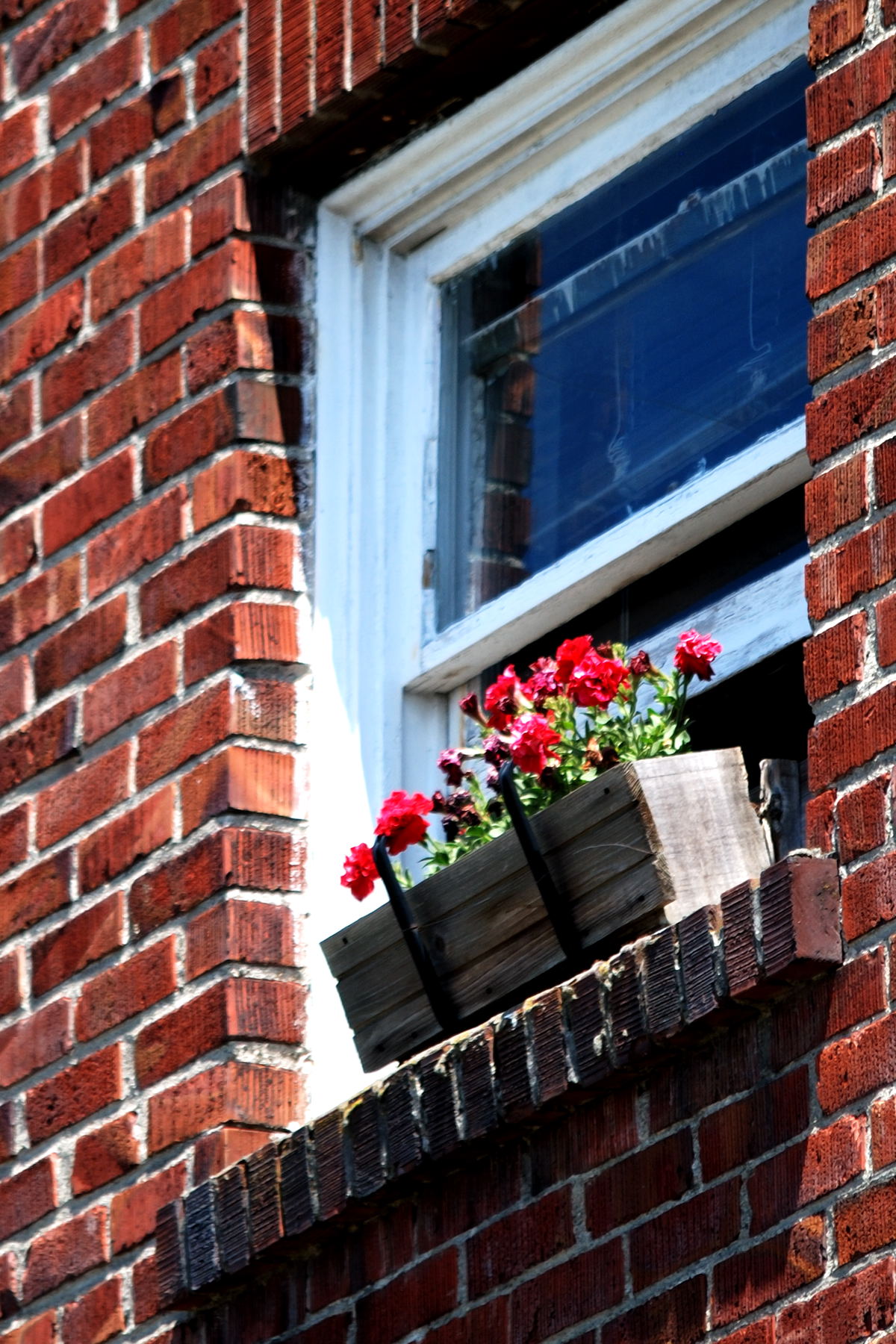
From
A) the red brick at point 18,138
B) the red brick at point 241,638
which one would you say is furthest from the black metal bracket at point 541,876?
the red brick at point 18,138

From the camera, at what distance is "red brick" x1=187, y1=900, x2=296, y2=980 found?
422 centimetres

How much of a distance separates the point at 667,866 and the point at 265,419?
50.6 inches

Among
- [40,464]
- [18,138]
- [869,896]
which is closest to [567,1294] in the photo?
[869,896]

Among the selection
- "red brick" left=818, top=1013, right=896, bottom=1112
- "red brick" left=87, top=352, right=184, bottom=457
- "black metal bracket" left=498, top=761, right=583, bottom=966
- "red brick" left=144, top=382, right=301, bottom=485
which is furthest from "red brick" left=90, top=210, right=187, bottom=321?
"red brick" left=818, top=1013, right=896, bottom=1112

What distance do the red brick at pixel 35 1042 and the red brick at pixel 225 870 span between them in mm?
224

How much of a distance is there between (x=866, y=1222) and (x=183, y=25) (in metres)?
2.56

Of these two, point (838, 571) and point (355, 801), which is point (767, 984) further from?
point (355, 801)

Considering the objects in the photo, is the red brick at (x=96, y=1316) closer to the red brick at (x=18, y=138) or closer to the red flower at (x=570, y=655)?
the red flower at (x=570, y=655)

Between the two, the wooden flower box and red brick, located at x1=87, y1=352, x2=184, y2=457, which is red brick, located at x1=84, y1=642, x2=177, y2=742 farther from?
the wooden flower box

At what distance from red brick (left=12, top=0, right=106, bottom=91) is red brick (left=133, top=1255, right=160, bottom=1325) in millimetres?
2164

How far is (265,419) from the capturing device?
14.9 feet

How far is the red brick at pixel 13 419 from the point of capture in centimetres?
493

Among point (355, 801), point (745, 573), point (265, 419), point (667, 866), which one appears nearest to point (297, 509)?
point (265, 419)

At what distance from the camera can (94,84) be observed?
4.97 metres
